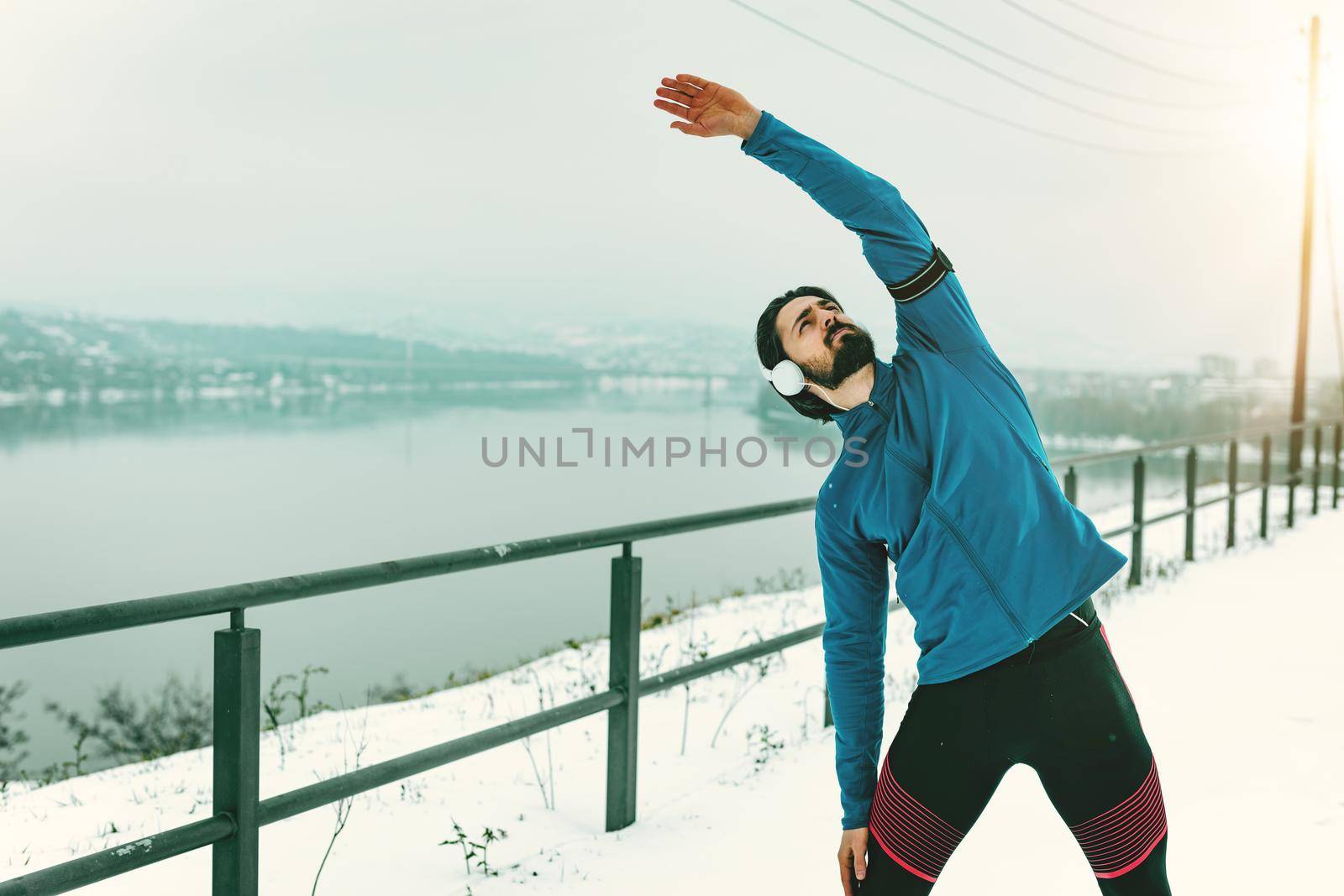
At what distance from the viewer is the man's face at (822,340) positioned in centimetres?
158

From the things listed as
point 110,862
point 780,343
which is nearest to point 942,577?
point 780,343

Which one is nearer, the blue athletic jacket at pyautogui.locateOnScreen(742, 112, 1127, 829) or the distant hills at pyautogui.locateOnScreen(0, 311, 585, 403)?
the blue athletic jacket at pyautogui.locateOnScreen(742, 112, 1127, 829)

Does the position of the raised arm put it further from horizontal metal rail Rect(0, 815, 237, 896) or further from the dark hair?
horizontal metal rail Rect(0, 815, 237, 896)

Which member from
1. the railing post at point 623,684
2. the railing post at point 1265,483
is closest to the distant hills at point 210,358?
the railing post at point 1265,483

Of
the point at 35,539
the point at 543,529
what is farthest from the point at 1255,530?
the point at 35,539

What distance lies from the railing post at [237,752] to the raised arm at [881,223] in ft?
4.48

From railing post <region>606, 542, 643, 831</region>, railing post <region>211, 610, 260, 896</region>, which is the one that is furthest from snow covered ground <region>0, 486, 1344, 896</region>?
railing post <region>211, 610, 260, 896</region>

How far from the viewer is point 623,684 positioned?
2961 mm

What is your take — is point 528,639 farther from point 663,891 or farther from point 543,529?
point 663,891

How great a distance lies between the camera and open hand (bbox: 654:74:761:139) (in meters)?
1.72

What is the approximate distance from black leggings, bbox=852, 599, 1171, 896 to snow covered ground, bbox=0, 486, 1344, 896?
4.13ft

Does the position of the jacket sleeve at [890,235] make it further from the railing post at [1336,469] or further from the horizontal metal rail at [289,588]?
the railing post at [1336,469]

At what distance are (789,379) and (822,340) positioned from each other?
88mm

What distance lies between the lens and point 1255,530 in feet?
36.5
